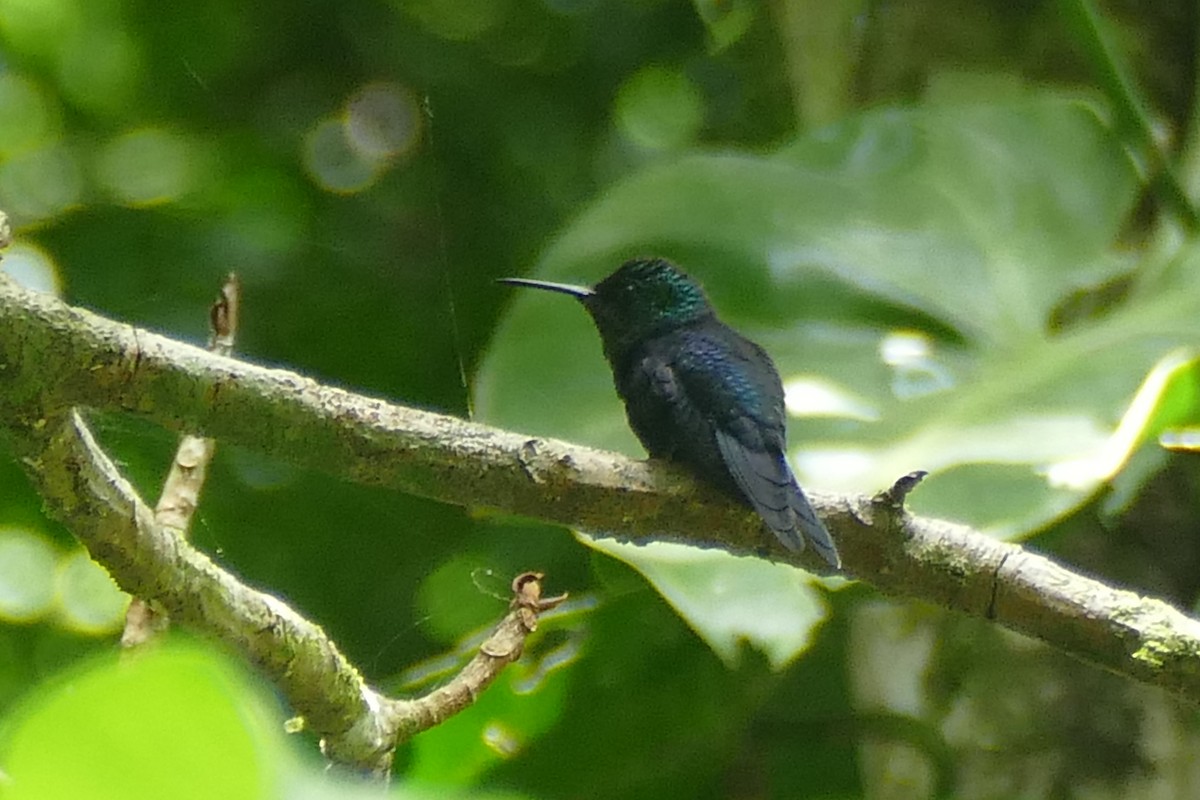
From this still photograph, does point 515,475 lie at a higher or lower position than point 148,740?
lower

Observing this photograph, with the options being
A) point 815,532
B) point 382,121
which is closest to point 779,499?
point 815,532

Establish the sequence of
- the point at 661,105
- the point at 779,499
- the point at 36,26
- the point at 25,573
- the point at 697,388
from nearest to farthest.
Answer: the point at 779,499 → the point at 697,388 → the point at 25,573 → the point at 36,26 → the point at 661,105

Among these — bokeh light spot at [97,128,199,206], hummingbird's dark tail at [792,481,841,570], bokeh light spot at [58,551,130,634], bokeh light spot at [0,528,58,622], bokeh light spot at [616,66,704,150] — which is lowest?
bokeh light spot at [0,528,58,622]

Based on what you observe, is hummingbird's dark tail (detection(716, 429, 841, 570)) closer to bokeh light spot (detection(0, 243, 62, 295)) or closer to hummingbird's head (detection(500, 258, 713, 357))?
hummingbird's head (detection(500, 258, 713, 357))

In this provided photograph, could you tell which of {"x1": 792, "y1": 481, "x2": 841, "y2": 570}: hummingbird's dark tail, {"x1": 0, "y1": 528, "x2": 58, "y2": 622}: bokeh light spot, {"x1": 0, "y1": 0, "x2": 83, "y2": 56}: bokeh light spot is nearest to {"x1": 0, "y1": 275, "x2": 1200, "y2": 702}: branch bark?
{"x1": 792, "y1": 481, "x2": 841, "y2": 570}: hummingbird's dark tail

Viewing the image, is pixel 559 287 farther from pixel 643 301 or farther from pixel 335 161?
pixel 335 161

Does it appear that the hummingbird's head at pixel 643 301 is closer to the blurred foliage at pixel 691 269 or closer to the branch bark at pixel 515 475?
the blurred foliage at pixel 691 269

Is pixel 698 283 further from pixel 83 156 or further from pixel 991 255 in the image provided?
pixel 83 156
